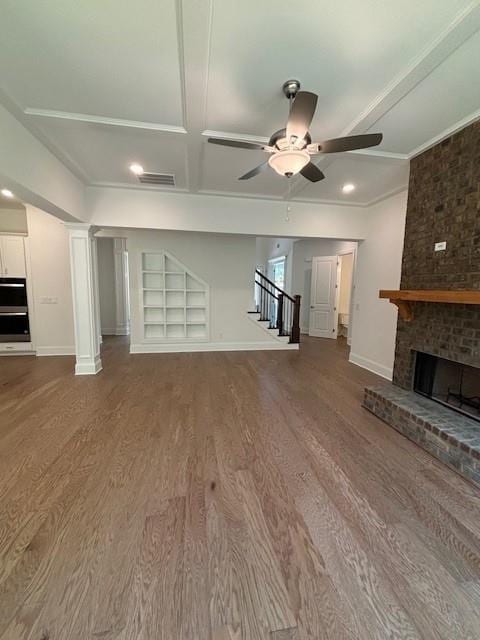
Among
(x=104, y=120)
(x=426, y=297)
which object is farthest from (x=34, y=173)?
(x=426, y=297)

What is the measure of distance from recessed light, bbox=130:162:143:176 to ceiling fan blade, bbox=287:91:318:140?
7.21 feet

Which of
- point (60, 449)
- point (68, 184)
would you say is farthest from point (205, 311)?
point (60, 449)

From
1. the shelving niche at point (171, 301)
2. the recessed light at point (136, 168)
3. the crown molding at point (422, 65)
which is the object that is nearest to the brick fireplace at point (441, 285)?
the crown molding at point (422, 65)

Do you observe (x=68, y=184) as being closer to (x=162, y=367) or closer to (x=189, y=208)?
(x=189, y=208)

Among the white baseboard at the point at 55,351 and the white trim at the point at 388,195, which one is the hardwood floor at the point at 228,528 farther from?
the white trim at the point at 388,195

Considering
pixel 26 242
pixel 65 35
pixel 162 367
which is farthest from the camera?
pixel 26 242

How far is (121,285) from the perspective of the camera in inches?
293

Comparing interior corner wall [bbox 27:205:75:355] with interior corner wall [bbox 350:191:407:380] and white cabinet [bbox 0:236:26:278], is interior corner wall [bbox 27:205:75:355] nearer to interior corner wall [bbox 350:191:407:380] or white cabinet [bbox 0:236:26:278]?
white cabinet [bbox 0:236:26:278]

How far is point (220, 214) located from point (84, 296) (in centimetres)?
246

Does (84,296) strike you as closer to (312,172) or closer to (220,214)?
(220,214)

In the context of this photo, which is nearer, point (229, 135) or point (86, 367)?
point (229, 135)

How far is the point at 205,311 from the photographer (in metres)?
5.84

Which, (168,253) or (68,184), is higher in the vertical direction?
(68,184)

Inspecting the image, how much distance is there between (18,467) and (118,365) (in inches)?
106
